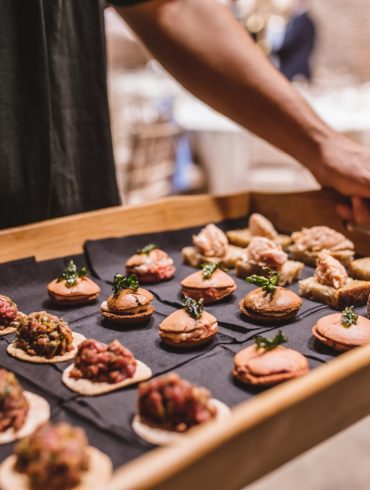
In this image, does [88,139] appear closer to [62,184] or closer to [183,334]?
[62,184]

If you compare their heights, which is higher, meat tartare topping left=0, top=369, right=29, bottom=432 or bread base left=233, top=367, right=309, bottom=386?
meat tartare topping left=0, top=369, right=29, bottom=432

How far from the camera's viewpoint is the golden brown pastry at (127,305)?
150cm

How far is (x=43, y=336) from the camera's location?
132 centimetres

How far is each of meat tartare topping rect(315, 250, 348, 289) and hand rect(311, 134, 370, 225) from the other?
0.24 meters

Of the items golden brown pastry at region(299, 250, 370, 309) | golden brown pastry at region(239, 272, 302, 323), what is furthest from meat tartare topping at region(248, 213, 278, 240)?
golden brown pastry at region(239, 272, 302, 323)

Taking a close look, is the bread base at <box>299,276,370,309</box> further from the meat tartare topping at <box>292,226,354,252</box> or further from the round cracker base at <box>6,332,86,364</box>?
the round cracker base at <box>6,332,86,364</box>

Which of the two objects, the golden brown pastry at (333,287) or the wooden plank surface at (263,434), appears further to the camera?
the golden brown pastry at (333,287)

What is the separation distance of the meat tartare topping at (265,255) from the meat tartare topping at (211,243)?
13cm

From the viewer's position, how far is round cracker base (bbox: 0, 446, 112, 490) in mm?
875

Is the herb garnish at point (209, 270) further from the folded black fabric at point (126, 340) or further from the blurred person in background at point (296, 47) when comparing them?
the blurred person in background at point (296, 47)

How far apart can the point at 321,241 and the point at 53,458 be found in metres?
1.30

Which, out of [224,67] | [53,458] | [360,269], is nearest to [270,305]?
[360,269]

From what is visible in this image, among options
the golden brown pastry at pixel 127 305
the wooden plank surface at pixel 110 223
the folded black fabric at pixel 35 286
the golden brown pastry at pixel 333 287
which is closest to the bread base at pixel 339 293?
the golden brown pastry at pixel 333 287

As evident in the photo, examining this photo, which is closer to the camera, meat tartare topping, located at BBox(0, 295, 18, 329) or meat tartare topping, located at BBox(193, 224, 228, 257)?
meat tartare topping, located at BBox(0, 295, 18, 329)
